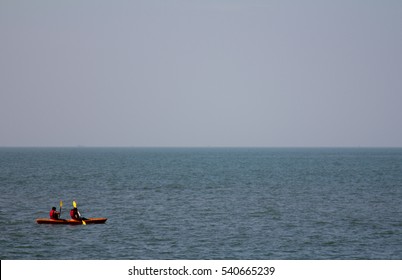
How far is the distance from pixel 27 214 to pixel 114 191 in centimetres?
2554

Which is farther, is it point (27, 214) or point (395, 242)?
point (27, 214)

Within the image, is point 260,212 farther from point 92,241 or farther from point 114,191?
point 114,191

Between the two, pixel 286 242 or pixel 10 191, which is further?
pixel 10 191

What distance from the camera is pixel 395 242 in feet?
141

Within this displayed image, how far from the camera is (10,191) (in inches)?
3137

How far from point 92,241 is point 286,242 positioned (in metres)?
13.2

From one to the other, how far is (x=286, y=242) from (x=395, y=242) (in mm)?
7457
